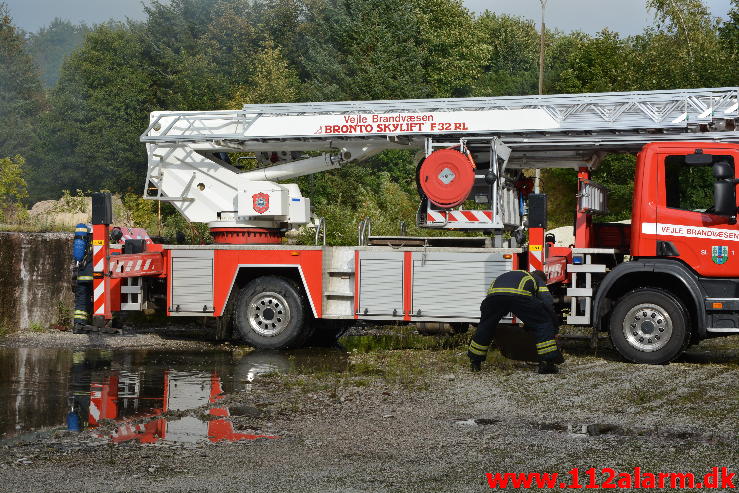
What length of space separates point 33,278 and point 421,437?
971cm

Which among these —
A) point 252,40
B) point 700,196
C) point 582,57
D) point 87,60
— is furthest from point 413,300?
point 582,57

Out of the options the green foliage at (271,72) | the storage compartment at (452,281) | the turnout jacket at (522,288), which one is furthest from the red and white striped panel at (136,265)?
the green foliage at (271,72)

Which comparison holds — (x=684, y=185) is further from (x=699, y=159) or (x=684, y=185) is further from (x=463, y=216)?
(x=463, y=216)

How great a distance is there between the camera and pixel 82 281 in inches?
555

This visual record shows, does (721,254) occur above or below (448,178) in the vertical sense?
below

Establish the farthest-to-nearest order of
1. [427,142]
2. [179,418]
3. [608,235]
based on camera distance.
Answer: [427,142] → [608,235] → [179,418]

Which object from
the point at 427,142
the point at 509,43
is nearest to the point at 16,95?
the point at 509,43

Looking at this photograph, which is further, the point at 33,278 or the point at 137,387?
the point at 33,278

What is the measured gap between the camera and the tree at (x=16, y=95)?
47344 millimetres

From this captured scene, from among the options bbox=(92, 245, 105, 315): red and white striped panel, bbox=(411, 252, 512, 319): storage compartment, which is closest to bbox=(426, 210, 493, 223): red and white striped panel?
bbox=(411, 252, 512, 319): storage compartment

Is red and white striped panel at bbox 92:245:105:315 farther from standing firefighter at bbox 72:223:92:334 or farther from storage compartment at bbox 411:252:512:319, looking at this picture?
storage compartment at bbox 411:252:512:319

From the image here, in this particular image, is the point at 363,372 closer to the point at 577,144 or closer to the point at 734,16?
the point at 577,144

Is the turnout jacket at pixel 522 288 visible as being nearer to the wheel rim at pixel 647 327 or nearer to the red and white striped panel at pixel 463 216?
the wheel rim at pixel 647 327

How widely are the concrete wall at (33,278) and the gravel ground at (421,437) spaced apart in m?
6.11
